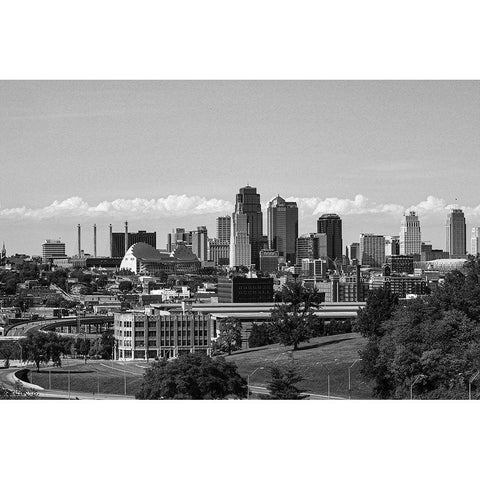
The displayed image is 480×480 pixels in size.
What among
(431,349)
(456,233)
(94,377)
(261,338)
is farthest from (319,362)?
(456,233)

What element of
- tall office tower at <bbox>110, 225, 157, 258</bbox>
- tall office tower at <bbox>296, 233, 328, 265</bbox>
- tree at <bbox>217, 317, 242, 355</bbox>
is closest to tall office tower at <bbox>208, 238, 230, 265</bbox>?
tall office tower at <bbox>110, 225, 157, 258</bbox>

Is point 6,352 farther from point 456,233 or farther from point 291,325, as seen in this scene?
point 456,233

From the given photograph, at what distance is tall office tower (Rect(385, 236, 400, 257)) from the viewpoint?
3066cm

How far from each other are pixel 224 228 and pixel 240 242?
1256 millimetres

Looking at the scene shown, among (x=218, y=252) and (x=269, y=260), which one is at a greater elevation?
(x=218, y=252)

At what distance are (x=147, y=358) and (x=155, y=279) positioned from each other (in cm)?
2929

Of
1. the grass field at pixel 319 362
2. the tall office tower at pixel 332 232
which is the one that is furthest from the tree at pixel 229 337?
the tall office tower at pixel 332 232

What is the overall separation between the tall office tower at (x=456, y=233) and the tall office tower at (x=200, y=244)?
9577mm

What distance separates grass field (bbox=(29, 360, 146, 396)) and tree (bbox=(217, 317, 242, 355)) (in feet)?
6.49

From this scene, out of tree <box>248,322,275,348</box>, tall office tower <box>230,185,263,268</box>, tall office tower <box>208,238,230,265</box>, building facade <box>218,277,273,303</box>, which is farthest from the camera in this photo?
tall office tower <box>208,238,230,265</box>

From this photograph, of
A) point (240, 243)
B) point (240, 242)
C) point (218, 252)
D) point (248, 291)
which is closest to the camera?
point (240, 242)

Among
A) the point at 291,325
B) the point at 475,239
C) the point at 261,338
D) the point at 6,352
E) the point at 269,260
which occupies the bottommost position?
the point at 6,352

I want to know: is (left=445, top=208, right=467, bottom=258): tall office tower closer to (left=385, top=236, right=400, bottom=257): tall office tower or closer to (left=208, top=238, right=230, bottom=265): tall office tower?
(left=385, top=236, right=400, bottom=257): tall office tower

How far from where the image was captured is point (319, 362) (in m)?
11.4
